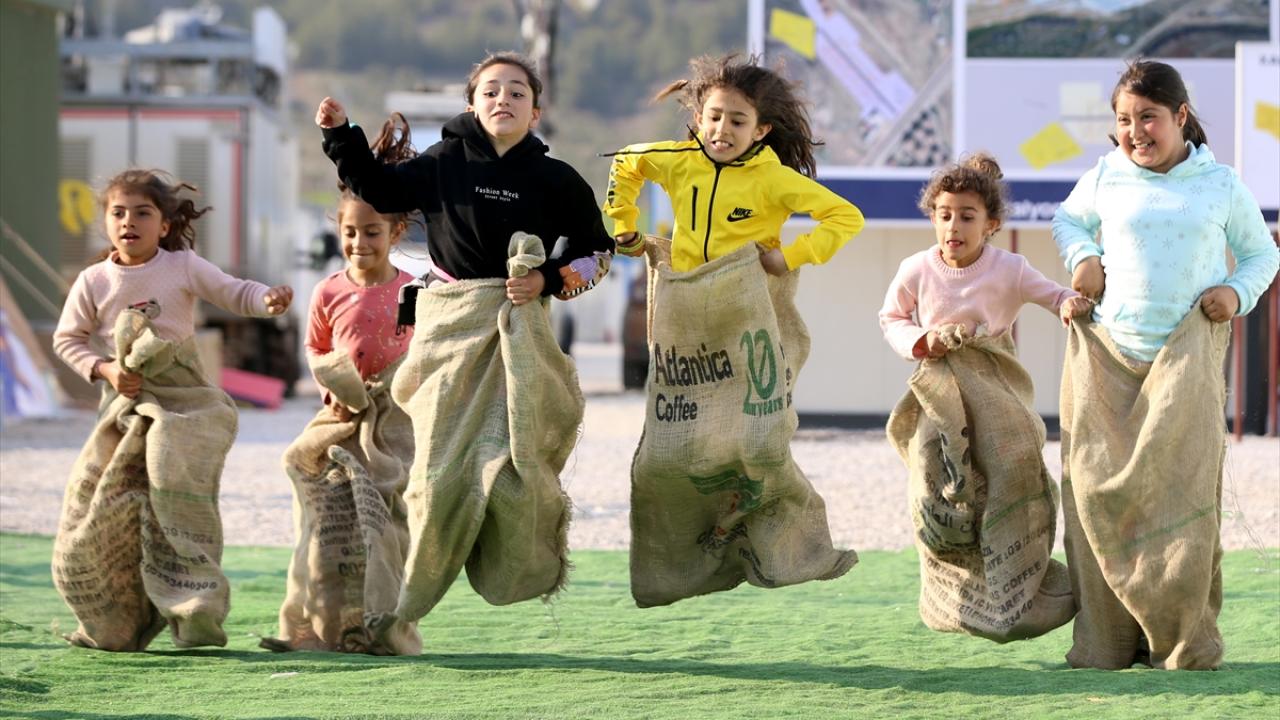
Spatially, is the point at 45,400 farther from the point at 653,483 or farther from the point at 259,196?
the point at 653,483

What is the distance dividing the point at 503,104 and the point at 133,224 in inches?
56.5

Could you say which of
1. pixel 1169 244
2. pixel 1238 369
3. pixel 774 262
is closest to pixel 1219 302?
pixel 1169 244

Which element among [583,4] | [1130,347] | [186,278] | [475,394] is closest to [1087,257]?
[1130,347]

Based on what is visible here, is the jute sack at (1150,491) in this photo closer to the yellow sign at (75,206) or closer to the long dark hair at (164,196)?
the long dark hair at (164,196)

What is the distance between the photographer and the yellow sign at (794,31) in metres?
16.2

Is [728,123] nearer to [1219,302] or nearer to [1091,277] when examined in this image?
[1091,277]

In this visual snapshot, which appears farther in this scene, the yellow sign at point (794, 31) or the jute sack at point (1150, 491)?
the yellow sign at point (794, 31)

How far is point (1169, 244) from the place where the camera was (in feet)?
19.7

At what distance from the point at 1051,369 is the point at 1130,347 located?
10331mm

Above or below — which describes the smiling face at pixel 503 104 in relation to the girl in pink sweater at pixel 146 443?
above

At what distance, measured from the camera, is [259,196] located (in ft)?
73.8

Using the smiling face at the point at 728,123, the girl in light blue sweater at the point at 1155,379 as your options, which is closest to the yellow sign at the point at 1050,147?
the girl in light blue sweater at the point at 1155,379

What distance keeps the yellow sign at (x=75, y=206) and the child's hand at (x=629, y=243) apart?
1648 cm

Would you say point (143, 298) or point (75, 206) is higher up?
point (75, 206)
